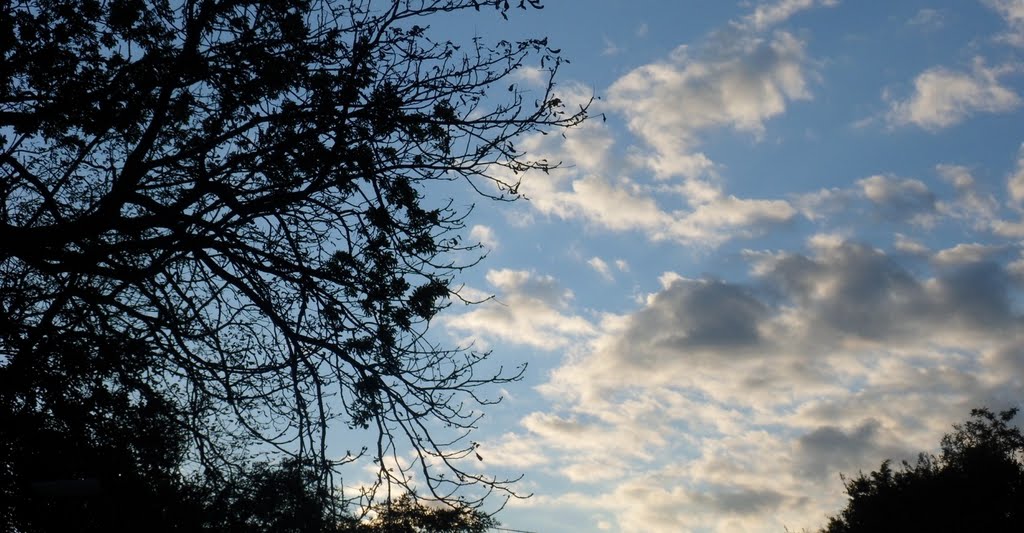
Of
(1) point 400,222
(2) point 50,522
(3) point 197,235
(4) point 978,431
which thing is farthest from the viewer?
(4) point 978,431

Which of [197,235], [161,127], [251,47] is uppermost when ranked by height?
[251,47]

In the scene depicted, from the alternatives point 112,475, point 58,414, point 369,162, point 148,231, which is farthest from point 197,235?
point 112,475

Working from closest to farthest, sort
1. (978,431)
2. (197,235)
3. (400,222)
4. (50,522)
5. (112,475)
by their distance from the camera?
(197,235), (400,222), (112,475), (50,522), (978,431)

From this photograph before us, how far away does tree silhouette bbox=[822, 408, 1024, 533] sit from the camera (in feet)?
109

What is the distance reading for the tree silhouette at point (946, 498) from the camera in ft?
109

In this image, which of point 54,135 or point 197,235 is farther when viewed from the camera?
point 54,135

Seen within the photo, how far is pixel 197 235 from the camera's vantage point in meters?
8.46

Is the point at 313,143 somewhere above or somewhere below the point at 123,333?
above

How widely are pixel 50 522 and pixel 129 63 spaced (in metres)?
7.95

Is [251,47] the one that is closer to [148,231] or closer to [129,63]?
[129,63]

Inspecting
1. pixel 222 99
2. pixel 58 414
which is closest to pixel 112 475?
pixel 58 414

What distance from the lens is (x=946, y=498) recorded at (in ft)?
112

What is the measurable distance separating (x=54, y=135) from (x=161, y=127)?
4.29ft

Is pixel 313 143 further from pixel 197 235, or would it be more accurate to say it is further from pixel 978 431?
pixel 978 431
